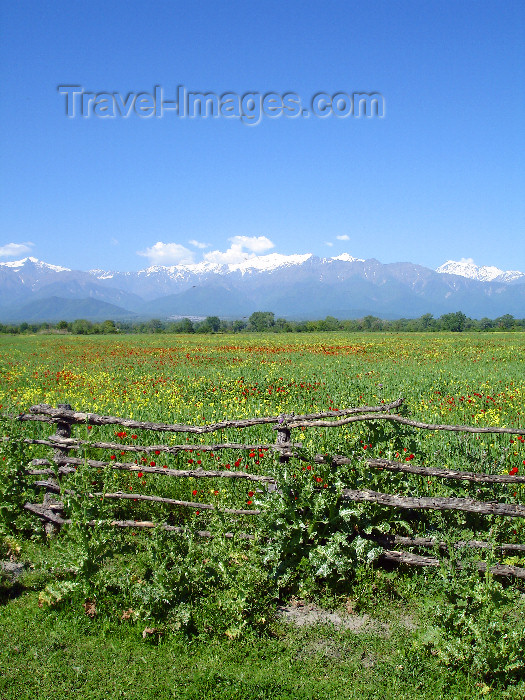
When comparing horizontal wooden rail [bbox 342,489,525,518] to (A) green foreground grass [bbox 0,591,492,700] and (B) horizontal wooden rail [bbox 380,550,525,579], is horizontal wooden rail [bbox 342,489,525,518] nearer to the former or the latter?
(B) horizontal wooden rail [bbox 380,550,525,579]

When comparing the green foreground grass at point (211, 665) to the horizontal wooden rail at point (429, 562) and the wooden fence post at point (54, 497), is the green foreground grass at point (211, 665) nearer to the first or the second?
the horizontal wooden rail at point (429, 562)

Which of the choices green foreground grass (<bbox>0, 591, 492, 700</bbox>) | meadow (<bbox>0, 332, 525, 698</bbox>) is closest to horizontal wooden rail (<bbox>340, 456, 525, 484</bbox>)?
meadow (<bbox>0, 332, 525, 698</bbox>)

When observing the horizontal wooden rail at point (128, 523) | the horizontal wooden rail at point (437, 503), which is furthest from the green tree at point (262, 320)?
the horizontal wooden rail at point (437, 503)

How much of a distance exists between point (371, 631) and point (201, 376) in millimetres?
15360

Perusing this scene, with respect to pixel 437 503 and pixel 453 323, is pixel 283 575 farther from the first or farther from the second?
pixel 453 323

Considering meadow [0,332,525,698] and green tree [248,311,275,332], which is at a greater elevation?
green tree [248,311,275,332]

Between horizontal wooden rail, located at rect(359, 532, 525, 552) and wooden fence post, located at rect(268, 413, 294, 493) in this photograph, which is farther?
wooden fence post, located at rect(268, 413, 294, 493)

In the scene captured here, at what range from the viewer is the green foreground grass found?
3.43 m

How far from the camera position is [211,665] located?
145 inches

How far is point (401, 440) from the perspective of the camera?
5.12 metres

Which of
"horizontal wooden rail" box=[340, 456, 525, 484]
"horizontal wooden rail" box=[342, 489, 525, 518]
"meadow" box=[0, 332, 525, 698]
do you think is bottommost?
"meadow" box=[0, 332, 525, 698]

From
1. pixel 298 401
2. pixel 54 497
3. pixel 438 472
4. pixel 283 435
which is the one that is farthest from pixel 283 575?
pixel 298 401

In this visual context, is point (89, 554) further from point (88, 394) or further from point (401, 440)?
point (88, 394)

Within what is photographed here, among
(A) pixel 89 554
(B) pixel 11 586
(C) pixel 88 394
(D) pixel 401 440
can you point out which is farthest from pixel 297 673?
(C) pixel 88 394
